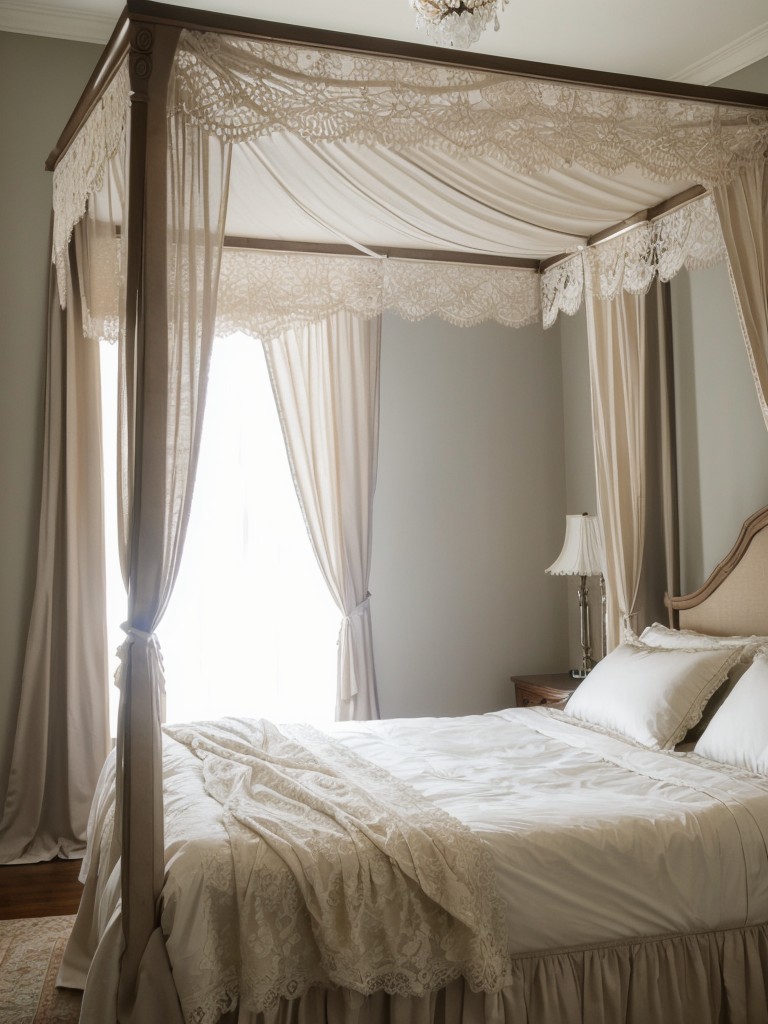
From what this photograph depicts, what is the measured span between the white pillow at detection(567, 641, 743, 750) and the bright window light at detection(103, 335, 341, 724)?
6.24ft

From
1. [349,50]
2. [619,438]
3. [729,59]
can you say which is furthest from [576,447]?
[349,50]

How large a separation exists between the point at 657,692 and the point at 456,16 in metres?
2.37

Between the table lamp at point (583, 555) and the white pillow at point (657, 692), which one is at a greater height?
the table lamp at point (583, 555)

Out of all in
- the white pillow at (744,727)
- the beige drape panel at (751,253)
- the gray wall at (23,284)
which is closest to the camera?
the white pillow at (744,727)

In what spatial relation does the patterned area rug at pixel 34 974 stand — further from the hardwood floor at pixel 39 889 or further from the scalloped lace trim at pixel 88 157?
the scalloped lace trim at pixel 88 157

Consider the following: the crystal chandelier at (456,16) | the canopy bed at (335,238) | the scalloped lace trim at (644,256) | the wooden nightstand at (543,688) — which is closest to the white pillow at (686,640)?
the canopy bed at (335,238)

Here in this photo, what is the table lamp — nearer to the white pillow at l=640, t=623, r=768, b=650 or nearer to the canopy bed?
the canopy bed

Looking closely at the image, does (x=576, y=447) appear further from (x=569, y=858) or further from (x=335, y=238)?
(x=569, y=858)

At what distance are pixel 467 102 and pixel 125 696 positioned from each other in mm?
1972

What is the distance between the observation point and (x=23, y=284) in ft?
15.2

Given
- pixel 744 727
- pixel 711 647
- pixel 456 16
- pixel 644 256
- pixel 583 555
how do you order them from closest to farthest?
pixel 456 16 → pixel 744 727 → pixel 711 647 → pixel 644 256 → pixel 583 555

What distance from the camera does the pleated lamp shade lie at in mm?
4953

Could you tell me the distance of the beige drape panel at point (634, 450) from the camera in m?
4.40

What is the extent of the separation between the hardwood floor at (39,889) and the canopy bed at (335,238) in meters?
0.27
